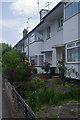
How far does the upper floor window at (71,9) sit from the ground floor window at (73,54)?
2.28 m

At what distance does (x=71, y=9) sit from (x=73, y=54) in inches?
119

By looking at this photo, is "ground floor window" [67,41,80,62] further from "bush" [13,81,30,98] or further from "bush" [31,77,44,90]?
"bush" [13,81,30,98]

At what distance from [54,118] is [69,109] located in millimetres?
905

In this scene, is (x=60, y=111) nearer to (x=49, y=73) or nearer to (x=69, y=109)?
(x=69, y=109)

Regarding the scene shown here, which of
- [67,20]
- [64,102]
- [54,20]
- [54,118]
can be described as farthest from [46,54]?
[54,118]

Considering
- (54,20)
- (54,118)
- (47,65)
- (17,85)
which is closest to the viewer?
(54,118)

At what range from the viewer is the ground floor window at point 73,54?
8711mm

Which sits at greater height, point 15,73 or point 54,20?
point 54,20

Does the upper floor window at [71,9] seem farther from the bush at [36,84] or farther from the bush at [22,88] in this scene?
the bush at [22,88]

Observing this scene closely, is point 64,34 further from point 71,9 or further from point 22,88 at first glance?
point 22,88

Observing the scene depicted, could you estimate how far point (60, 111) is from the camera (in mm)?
4781

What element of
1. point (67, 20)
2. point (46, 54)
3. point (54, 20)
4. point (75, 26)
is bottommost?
point (46, 54)

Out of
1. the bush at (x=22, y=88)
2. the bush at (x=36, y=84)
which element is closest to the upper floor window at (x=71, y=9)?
the bush at (x=36, y=84)

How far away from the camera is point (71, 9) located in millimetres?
9414
